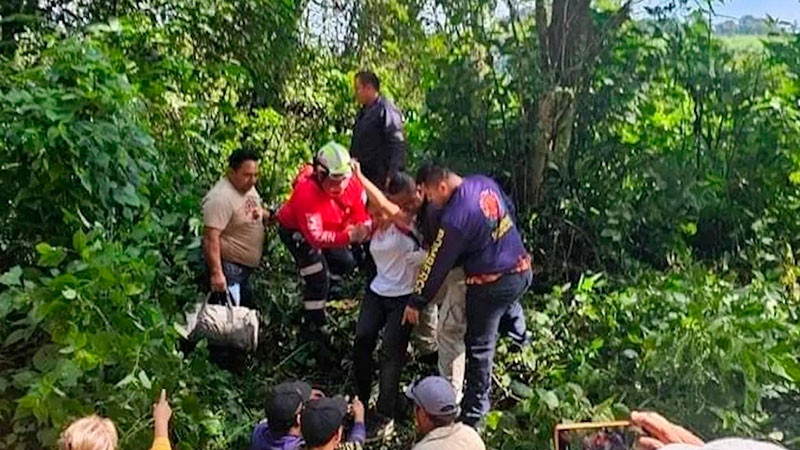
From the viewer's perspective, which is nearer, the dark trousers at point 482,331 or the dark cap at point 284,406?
the dark cap at point 284,406

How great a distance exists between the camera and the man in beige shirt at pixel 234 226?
5.40m

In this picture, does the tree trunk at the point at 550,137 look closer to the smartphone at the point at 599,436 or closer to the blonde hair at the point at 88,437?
the smartphone at the point at 599,436

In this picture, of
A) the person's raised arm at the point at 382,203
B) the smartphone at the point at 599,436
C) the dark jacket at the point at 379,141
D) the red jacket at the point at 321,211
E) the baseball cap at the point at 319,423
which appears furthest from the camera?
the dark jacket at the point at 379,141

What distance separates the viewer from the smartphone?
314 centimetres

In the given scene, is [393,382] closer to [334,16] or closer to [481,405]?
[481,405]

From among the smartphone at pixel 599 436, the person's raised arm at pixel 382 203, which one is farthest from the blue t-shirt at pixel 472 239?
the smartphone at pixel 599 436

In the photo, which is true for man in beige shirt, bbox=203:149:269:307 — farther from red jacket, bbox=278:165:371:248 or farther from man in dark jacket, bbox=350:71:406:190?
man in dark jacket, bbox=350:71:406:190

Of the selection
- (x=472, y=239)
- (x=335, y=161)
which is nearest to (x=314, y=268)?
(x=335, y=161)

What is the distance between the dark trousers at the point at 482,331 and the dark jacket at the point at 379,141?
5.69 feet

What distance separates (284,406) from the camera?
155 inches

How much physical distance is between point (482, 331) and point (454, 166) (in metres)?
2.23

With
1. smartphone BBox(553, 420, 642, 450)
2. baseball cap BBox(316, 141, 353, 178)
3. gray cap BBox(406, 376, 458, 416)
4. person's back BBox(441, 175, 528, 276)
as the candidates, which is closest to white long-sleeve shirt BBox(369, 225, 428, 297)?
person's back BBox(441, 175, 528, 276)

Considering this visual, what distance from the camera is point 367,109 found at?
659cm

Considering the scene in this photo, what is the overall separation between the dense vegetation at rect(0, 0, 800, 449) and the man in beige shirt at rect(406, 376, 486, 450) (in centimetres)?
90
